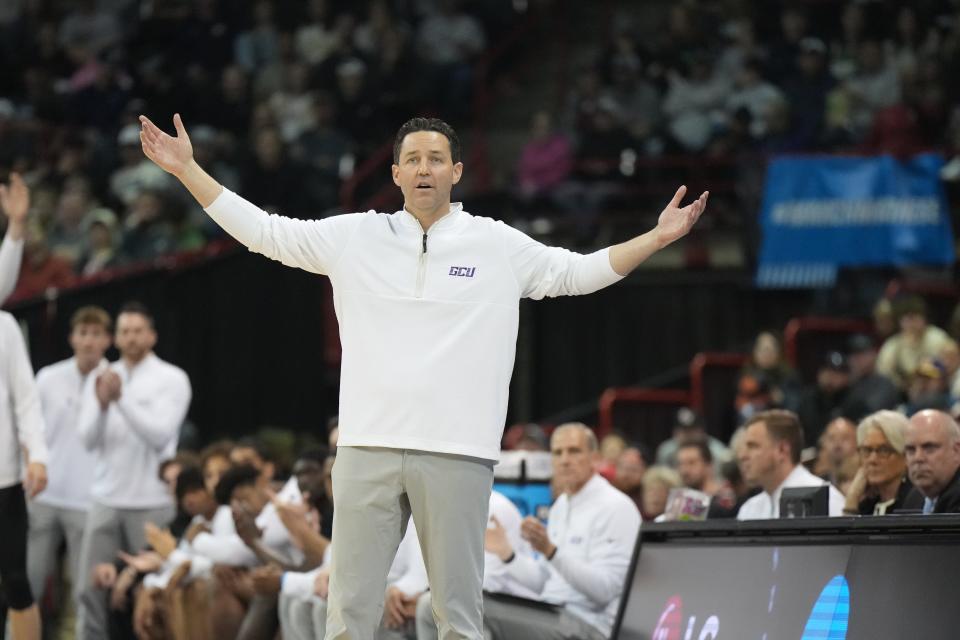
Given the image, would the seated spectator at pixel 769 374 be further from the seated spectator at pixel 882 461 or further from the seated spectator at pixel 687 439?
the seated spectator at pixel 882 461

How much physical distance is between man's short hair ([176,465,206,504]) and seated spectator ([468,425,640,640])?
2530 mm

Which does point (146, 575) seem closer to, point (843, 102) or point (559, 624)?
point (559, 624)

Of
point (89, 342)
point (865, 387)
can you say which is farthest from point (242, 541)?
point (865, 387)

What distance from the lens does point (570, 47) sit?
19516 millimetres

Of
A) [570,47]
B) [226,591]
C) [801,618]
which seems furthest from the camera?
[570,47]

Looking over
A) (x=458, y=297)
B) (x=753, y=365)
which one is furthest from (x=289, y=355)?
(x=458, y=297)

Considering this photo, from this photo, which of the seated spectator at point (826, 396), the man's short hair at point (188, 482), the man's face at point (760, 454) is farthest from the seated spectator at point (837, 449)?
the man's short hair at point (188, 482)

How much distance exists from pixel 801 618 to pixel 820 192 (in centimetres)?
878

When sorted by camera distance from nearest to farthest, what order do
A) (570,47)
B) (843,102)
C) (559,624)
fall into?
(559,624) < (843,102) < (570,47)

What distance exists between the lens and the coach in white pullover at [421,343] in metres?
5.21

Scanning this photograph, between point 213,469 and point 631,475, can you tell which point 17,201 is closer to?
point 213,469

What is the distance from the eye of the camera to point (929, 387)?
1167cm

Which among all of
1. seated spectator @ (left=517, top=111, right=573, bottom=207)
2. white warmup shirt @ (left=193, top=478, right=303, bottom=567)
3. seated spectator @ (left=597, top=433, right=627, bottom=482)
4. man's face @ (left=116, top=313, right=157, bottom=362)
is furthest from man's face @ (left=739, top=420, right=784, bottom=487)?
seated spectator @ (left=517, top=111, right=573, bottom=207)

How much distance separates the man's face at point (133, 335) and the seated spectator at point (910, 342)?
555 cm
